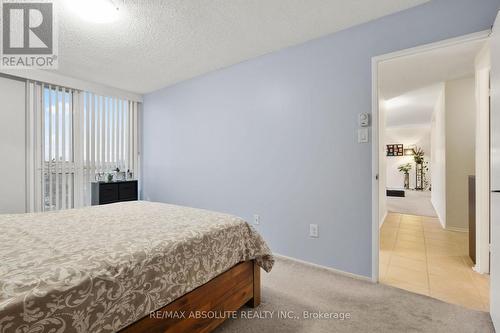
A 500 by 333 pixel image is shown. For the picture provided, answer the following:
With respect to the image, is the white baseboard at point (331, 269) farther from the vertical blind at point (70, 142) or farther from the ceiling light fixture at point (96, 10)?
→ the vertical blind at point (70, 142)

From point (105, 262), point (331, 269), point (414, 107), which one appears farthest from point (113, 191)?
point (414, 107)

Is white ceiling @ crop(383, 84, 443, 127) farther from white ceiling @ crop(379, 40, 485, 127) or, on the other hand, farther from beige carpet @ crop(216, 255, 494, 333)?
beige carpet @ crop(216, 255, 494, 333)

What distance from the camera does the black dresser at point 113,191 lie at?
3780mm

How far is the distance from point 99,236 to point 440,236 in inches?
170

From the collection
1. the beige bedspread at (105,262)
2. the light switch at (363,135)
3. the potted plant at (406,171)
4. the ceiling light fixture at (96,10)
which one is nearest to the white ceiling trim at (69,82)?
the ceiling light fixture at (96,10)

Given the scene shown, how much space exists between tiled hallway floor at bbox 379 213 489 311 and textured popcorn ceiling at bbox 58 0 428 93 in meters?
2.45

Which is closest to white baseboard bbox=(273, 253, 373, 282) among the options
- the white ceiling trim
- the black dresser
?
the black dresser

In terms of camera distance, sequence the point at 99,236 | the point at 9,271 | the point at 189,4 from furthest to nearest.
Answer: the point at 189,4
the point at 99,236
the point at 9,271

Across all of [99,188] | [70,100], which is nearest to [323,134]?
[99,188]

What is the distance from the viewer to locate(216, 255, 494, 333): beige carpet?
157 cm

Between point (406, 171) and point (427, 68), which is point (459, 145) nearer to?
point (427, 68)

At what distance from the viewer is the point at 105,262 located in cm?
99

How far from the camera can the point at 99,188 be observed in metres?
3.75

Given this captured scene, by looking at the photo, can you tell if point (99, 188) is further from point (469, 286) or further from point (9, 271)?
point (469, 286)
